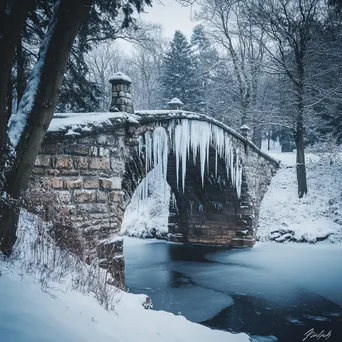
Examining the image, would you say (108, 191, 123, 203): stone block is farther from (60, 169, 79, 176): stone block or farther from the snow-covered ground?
the snow-covered ground

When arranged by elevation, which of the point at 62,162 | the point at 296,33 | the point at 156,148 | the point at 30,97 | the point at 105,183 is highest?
the point at 296,33

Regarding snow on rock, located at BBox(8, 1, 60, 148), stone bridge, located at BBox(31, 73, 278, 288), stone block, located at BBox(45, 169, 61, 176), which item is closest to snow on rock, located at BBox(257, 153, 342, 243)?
stone bridge, located at BBox(31, 73, 278, 288)

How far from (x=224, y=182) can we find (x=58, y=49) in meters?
9.73

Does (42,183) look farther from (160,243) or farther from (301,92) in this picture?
(301,92)

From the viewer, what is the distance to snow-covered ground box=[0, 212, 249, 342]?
219 cm

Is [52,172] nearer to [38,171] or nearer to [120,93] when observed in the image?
[38,171]

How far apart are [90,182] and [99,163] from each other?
0.38 metres

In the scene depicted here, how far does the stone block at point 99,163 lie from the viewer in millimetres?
5563

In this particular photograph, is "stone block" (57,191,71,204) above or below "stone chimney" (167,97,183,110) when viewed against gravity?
below

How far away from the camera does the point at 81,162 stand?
5.38m

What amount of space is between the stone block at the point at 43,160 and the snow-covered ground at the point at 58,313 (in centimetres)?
104

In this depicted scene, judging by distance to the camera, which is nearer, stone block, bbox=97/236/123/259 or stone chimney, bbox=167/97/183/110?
stone block, bbox=97/236/123/259

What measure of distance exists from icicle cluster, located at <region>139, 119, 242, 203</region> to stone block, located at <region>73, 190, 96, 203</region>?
4.99 feet

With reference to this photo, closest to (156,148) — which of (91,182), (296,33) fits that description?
(91,182)
